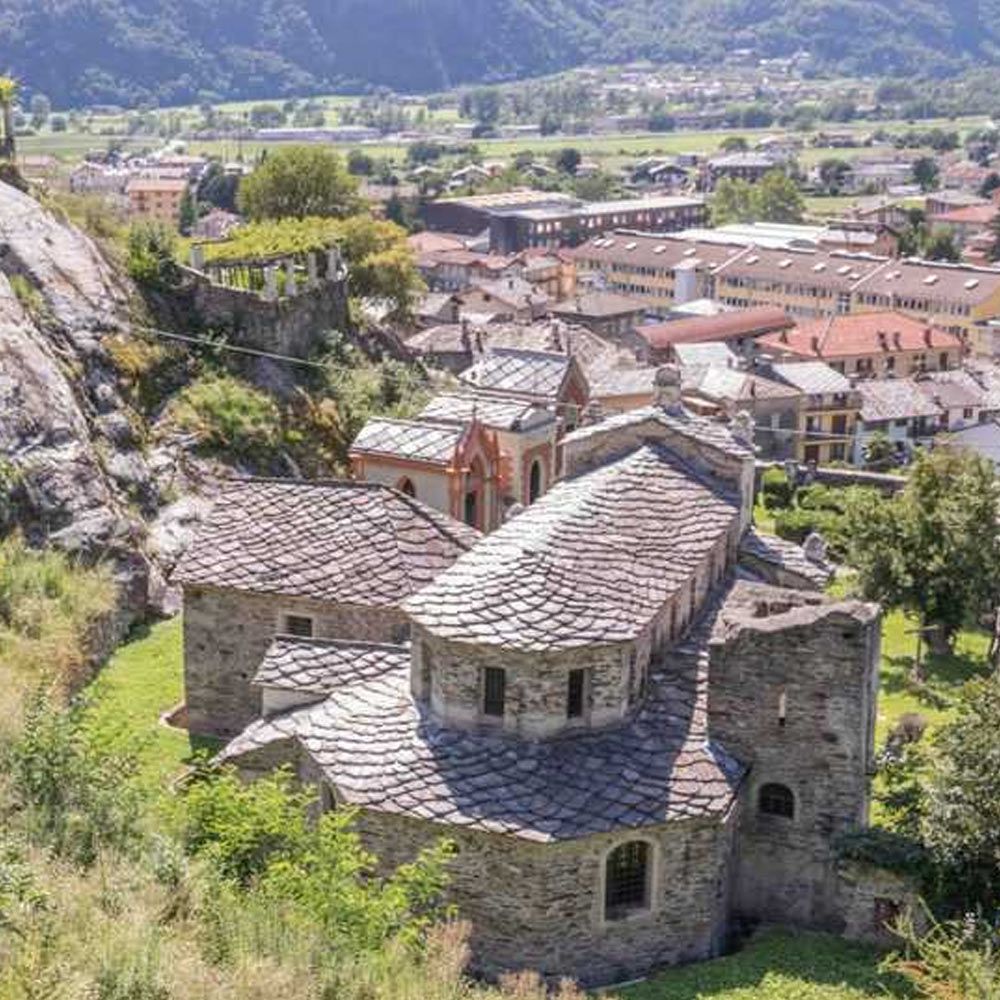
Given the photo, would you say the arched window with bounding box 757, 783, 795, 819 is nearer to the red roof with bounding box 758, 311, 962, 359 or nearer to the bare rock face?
the bare rock face

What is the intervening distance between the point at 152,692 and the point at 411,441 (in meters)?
10.1

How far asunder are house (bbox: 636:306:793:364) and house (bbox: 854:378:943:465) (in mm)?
14064

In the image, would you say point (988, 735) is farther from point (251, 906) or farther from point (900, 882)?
point (251, 906)

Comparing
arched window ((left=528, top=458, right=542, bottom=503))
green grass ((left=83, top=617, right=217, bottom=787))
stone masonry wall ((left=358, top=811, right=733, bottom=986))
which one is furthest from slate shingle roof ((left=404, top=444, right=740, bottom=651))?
arched window ((left=528, top=458, right=542, bottom=503))

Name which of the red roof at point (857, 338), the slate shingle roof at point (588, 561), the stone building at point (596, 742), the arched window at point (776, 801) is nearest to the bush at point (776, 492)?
the red roof at point (857, 338)

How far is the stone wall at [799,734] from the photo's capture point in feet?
84.3

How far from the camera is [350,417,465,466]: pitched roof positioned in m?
39.4

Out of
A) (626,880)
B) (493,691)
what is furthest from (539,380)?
(626,880)

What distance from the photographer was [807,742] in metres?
26.1

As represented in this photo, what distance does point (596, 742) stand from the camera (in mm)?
25328

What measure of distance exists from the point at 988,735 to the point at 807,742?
3.19m

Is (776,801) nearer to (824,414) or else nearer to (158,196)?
(824,414)

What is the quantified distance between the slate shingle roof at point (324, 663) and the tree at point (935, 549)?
2216 centimetres

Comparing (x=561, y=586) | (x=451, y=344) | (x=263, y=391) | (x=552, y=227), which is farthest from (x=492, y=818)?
(x=552, y=227)
